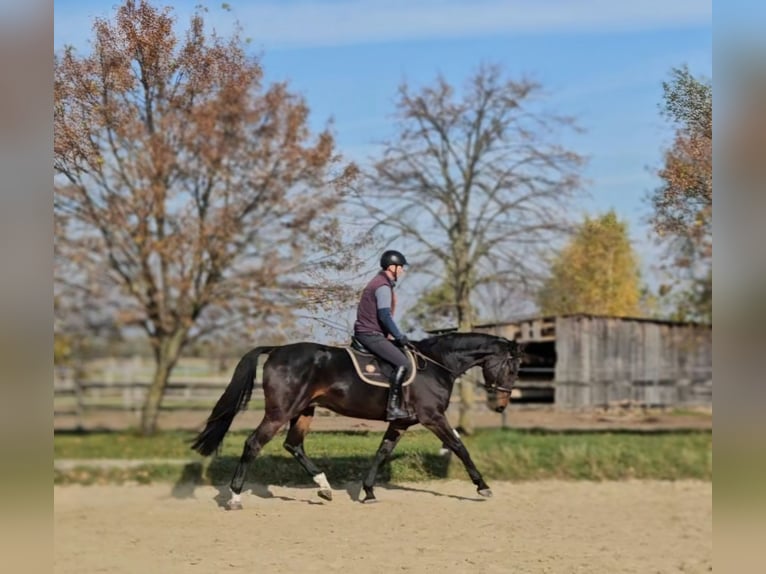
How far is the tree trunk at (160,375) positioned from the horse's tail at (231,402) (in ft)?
18.4

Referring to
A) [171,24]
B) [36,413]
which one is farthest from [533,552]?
[171,24]

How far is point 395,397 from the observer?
4738 millimetres

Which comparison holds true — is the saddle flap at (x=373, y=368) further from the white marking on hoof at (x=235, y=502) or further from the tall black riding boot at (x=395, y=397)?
the white marking on hoof at (x=235, y=502)

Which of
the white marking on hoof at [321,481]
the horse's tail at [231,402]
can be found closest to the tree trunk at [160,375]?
the horse's tail at [231,402]

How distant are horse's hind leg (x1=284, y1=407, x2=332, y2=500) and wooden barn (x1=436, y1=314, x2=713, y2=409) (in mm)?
3646

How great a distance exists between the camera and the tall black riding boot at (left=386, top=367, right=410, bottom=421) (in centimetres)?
473

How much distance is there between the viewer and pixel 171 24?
454cm

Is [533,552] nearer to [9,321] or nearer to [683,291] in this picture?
[9,321]

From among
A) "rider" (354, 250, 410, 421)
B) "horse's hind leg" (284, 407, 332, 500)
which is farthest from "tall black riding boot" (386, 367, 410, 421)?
"horse's hind leg" (284, 407, 332, 500)

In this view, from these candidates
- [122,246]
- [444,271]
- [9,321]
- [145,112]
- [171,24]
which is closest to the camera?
[9,321]

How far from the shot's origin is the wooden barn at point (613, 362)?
30.2 feet

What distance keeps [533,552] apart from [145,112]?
386 cm

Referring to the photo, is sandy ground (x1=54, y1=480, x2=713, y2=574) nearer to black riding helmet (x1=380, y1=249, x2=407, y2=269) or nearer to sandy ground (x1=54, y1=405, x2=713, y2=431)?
black riding helmet (x1=380, y1=249, x2=407, y2=269)

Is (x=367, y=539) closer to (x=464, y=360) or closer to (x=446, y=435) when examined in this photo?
(x=446, y=435)
